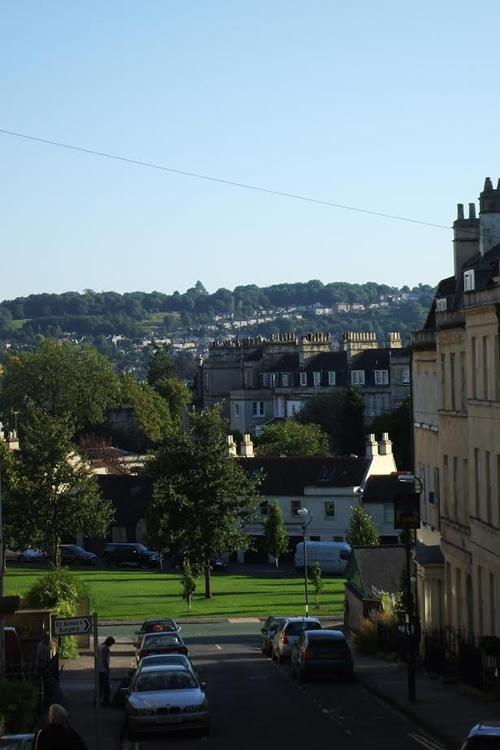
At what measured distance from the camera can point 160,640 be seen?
4269 centimetres

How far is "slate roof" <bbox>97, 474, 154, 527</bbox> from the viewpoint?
10975 centimetres

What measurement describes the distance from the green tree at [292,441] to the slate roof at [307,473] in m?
20.1

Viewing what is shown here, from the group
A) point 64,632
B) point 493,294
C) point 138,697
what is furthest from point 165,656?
point 493,294

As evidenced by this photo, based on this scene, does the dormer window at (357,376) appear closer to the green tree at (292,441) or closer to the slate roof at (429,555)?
the green tree at (292,441)

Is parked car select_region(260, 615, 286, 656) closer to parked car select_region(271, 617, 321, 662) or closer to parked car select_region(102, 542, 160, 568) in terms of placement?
parked car select_region(271, 617, 321, 662)

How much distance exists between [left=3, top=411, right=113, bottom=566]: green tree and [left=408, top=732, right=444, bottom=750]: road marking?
52.9 meters

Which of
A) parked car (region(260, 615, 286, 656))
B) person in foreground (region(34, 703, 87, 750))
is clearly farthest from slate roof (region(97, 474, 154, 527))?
person in foreground (region(34, 703, 87, 750))

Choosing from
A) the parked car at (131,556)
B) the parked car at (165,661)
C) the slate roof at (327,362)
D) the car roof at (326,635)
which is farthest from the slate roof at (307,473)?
the slate roof at (327,362)

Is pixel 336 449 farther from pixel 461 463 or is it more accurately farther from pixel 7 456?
pixel 461 463

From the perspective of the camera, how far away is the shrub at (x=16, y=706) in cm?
2695

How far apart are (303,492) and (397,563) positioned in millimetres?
46391

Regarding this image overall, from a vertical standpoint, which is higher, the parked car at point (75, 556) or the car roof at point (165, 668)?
the car roof at point (165, 668)

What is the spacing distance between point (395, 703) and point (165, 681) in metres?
6.28

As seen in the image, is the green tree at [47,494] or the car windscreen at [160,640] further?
the green tree at [47,494]
